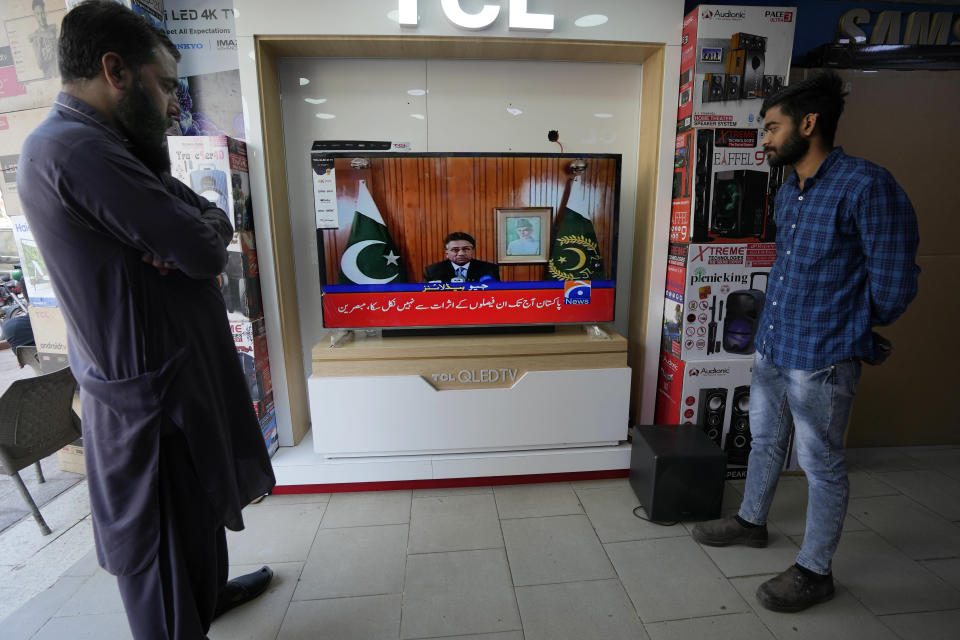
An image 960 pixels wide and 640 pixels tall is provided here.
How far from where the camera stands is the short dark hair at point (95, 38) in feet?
3.22

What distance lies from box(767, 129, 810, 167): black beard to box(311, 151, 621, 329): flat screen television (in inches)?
28.3

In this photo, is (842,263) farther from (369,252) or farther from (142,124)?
(142,124)

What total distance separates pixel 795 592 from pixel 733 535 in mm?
323

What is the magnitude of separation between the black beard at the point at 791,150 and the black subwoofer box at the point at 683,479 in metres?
1.19

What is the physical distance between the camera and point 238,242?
2059mm

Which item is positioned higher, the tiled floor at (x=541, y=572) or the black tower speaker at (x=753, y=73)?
the black tower speaker at (x=753, y=73)

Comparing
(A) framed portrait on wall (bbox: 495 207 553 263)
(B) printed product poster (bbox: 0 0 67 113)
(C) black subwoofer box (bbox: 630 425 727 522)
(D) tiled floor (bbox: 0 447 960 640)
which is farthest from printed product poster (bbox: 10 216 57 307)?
(C) black subwoofer box (bbox: 630 425 727 522)

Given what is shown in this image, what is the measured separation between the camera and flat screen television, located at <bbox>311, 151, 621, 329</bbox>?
213cm

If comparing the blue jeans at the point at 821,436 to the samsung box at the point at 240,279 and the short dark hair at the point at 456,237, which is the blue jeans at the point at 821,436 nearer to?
the short dark hair at the point at 456,237

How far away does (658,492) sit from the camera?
6.48ft

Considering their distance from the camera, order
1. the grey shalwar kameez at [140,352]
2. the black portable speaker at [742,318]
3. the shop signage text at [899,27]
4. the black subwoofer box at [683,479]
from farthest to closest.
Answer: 1. the shop signage text at [899,27]
2. the black portable speaker at [742,318]
3. the black subwoofer box at [683,479]
4. the grey shalwar kameez at [140,352]

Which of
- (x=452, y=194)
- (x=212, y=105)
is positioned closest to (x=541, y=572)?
(x=452, y=194)

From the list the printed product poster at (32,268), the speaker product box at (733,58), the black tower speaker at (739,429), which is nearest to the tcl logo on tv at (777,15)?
the speaker product box at (733,58)

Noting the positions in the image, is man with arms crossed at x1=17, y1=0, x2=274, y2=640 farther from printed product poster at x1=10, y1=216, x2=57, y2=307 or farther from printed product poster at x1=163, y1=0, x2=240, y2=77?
printed product poster at x1=10, y1=216, x2=57, y2=307
